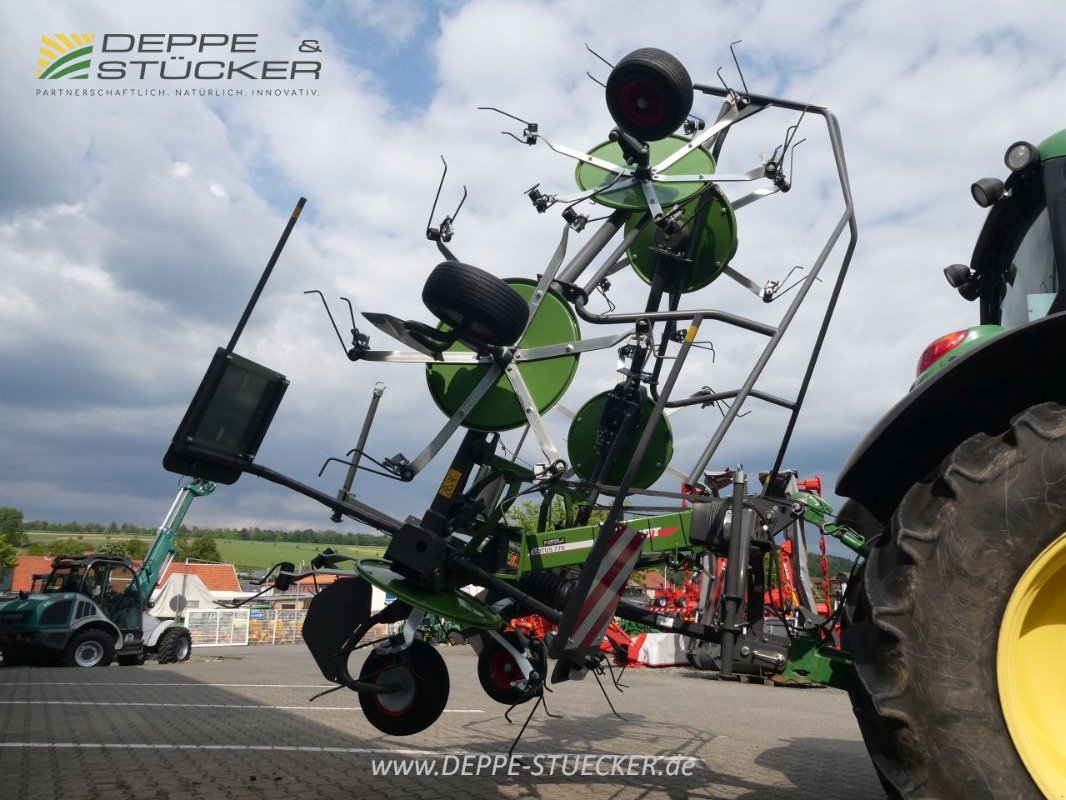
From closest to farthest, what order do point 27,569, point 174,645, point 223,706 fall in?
point 223,706
point 174,645
point 27,569

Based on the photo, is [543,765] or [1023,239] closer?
[1023,239]

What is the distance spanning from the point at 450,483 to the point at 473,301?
0.94 m

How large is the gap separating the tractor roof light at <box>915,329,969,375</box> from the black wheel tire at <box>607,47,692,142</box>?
5.39 feet

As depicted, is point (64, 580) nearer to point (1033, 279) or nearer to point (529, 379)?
point (529, 379)

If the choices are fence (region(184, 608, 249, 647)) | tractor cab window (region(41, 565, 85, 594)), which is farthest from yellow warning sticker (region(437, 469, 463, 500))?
fence (region(184, 608, 249, 647))

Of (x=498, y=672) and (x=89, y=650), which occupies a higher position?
(x=498, y=672)

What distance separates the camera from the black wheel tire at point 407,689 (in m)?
4.07

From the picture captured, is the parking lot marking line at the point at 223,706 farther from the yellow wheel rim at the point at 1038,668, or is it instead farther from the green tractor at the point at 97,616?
the green tractor at the point at 97,616

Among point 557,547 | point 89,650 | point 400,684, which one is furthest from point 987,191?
point 89,650

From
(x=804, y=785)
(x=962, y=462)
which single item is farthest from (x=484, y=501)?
(x=804, y=785)

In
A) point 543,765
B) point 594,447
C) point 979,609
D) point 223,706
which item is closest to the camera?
point 979,609

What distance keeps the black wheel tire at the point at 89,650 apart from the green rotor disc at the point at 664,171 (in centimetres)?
1833

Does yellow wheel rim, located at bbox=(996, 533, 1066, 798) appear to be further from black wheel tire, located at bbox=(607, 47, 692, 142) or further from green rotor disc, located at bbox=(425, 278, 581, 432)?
black wheel tire, located at bbox=(607, 47, 692, 142)

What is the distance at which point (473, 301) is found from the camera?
3.77 metres
